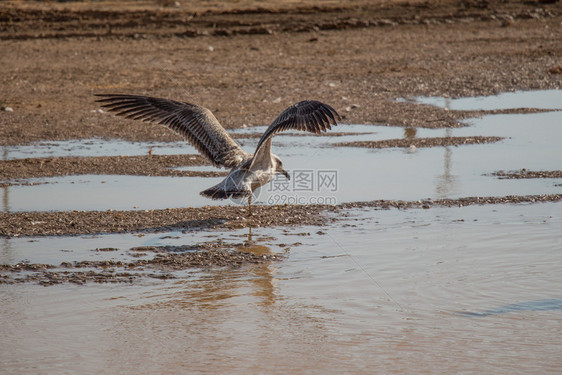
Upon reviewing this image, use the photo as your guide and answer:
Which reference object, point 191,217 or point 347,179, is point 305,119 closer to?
point 191,217

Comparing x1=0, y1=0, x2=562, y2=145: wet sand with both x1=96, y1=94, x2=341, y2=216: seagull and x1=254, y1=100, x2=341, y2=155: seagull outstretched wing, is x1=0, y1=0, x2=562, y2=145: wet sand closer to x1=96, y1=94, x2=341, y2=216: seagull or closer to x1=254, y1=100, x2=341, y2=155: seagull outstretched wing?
x1=96, y1=94, x2=341, y2=216: seagull

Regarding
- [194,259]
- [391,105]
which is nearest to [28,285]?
[194,259]

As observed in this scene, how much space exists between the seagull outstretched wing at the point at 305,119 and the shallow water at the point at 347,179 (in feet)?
4.29

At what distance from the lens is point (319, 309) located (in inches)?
212

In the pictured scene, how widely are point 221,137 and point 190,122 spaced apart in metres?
0.37

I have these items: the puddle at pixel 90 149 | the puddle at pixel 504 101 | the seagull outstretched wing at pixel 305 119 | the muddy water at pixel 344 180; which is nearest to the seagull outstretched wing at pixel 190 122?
the muddy water at pixel 344 180

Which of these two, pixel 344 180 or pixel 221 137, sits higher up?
pixel 221 137

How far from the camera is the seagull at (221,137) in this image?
6.98 m

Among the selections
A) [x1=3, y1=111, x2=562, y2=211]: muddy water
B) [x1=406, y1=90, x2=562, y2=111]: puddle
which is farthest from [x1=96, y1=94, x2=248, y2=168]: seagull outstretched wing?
[x1=406, y1=90, x2=562, y2=111]: puddle

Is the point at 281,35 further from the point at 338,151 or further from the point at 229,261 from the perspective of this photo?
the point at 229,261

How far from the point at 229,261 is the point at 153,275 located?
0.67 m

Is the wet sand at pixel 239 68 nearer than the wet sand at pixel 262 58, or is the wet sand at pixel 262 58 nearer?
the wet sand at pixel 239 68

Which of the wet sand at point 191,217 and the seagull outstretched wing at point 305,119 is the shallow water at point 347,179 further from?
the seagull outstretched wing at point 305,119

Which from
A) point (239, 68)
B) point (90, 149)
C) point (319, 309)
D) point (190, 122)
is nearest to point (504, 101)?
point (239, 68)
